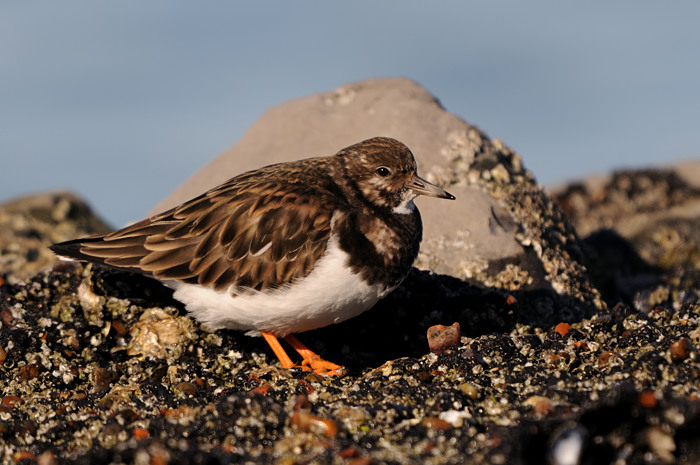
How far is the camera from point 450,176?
802 cm

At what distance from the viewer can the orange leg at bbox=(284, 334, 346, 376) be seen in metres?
5.82

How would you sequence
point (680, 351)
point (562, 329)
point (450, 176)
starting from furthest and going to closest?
1. point (450, 176)
2. point (562, 329)
3. point (680, 351)

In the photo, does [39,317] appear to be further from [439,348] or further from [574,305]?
[574,305]

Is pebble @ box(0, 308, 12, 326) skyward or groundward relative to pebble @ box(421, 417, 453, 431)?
skyward

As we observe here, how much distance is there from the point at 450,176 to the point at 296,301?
116 inches

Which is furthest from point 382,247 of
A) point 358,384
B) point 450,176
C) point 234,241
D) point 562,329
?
point 450,176

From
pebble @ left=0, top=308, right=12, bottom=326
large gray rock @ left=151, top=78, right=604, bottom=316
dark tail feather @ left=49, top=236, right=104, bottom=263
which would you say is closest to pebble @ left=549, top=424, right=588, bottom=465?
large gray rock @ left=151, top=78, right=604, bottom=316

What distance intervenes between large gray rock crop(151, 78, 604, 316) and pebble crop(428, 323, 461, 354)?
4.71 ft

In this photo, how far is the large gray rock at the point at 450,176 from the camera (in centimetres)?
743

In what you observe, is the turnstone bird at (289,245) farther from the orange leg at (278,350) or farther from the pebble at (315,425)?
the pebble at (315,425)

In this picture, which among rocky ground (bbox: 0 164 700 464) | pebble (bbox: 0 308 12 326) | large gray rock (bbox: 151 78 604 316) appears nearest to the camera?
rocky ground (bbox: 0 164 700 464)

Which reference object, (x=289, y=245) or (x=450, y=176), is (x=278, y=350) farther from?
(x=450, y=176)

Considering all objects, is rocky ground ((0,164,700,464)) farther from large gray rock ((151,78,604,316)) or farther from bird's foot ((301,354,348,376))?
large gray rock ((151,78,604,316))

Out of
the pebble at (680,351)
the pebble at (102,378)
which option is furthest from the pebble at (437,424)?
the pebble at (102,378)
